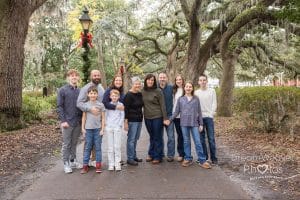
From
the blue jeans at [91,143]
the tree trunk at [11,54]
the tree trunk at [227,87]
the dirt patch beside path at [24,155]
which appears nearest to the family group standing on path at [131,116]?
Result: the blue jeans at [91,143]

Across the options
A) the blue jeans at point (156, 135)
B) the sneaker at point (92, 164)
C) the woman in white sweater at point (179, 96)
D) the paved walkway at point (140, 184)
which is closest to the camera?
the paved walkway at point (140, 184)

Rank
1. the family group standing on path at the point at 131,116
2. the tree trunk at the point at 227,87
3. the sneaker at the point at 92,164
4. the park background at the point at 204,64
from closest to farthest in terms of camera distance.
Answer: the family group standing on path at the point at 131,116 → the sneaker at the point at 92,164 → the park background at the point at 204,64 → the tree trunk at the point at 227,87

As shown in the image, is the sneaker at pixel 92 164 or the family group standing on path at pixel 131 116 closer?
the family group standing on path at pixel 131 116

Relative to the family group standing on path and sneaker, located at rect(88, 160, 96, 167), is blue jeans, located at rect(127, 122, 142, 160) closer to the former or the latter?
the family group standing on path

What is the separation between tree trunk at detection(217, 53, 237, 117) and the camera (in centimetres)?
1983

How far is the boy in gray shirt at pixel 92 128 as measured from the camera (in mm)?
7855

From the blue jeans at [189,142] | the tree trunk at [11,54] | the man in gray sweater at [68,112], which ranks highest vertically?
the tree trunk at [11,54]

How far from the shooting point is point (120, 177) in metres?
7.37

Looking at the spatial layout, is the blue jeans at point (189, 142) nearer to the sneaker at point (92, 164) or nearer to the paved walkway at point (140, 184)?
the paved walkway at point (140, 184)

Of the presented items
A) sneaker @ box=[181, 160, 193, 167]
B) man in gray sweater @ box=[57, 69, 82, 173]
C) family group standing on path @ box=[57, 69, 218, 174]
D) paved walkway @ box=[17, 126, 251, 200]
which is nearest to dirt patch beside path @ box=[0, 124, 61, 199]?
paved walkway @ box=[17, 126, 251, 200]

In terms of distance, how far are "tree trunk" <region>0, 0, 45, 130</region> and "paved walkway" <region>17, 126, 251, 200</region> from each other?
6.41 metres

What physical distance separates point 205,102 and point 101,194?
3.15 m

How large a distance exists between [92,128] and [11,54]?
23.1 feet

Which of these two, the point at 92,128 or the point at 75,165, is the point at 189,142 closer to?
the point at 92,128
